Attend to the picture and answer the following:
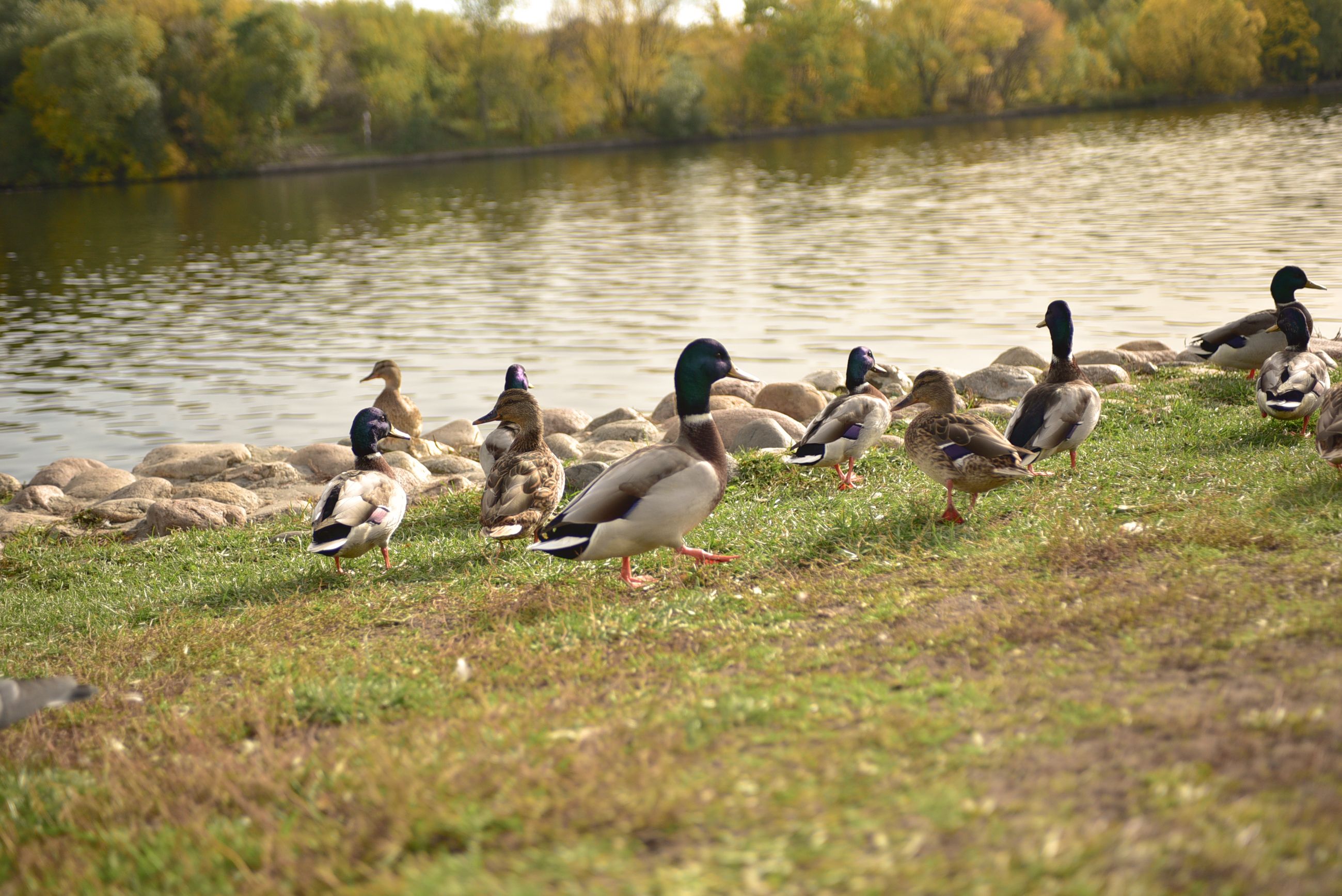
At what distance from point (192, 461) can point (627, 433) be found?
19.2 feet

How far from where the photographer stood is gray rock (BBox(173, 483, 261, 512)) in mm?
12062

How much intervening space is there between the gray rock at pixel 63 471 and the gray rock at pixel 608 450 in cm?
663

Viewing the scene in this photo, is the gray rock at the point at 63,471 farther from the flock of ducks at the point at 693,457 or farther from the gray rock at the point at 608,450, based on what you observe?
the flock of ducks at the point at 693,457

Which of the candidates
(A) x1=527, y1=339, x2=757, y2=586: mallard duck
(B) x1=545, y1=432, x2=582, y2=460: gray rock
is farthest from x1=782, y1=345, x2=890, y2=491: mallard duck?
(B) x1=545, y1=432, x2=582, y2=460: gray rock

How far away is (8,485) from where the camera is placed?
550 inches

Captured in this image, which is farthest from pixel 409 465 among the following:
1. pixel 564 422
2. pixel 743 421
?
pixel 743 421

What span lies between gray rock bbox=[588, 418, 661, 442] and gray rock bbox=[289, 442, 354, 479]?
10.5ft

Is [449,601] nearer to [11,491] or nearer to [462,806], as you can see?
[462,806]

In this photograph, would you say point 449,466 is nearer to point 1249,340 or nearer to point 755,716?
point 1249,340

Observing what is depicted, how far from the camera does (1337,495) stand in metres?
6.93

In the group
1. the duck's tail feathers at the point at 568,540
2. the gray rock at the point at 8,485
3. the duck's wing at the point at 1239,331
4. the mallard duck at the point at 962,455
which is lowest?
the gray rock at the point at 8,485

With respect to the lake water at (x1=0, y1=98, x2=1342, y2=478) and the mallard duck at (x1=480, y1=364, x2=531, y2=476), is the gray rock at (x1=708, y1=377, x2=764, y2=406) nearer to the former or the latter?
the lake water at (x1=0, y1=98, x2=1342, y2=478)

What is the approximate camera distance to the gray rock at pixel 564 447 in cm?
1305

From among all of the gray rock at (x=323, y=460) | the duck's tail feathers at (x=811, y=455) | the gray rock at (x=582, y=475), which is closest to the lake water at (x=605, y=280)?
the gray rock at (x=323, y=460)
